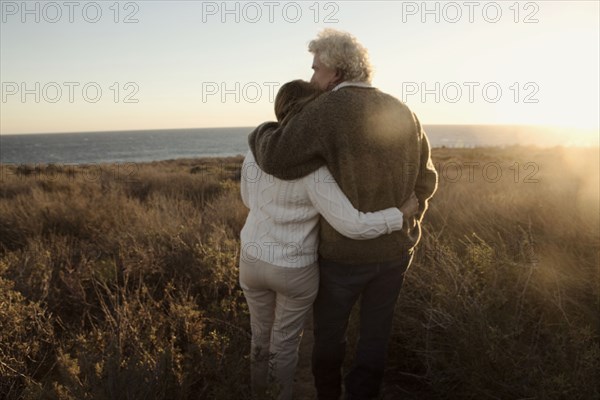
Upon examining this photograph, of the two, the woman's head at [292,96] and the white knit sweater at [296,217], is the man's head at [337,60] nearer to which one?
the woman's head at [292,96]

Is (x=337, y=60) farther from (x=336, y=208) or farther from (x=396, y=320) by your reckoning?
(x=396, y=320)

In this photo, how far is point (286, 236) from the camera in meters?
2.29

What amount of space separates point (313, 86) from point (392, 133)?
44cm

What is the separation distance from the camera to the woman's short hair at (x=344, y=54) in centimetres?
211

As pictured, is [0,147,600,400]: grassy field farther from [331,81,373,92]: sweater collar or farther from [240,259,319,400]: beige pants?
[331,81,373,92]: sweater collar

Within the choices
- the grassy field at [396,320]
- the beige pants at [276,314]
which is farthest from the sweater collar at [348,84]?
the grassy field at [396,320]

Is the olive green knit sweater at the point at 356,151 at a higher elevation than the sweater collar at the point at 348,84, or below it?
below

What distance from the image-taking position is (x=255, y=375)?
2.68 metres

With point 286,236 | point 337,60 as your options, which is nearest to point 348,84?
point 337,60

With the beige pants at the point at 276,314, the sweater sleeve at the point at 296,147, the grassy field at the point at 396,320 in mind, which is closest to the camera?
the sweater sleeve at the point at 296,147

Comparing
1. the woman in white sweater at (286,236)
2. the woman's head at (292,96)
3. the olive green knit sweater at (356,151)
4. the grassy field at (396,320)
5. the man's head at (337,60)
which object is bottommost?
the grassy field at (396,320)

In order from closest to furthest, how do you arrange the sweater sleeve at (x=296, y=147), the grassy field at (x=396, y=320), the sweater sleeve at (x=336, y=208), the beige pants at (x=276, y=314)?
the sweater sleeve at (x=296, y=147), the sweater sleeve at (x=336, y=208), the beige pants at (x=276, y=314), the grassy field at (x=396, y=320)

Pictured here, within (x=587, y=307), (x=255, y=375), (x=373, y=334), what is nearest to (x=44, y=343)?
(x=255, y=375)

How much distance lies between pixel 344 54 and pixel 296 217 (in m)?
0.80
